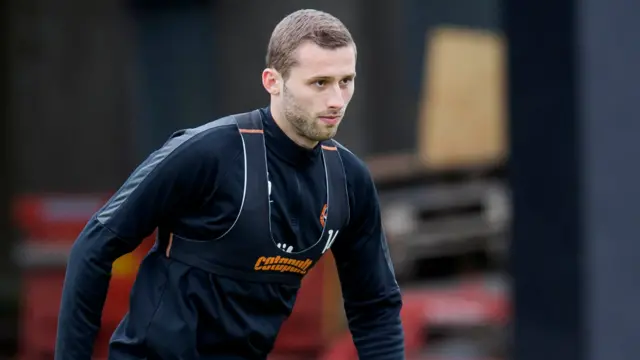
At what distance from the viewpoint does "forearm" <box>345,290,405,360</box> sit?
117 inches

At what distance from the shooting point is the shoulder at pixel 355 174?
279 cm

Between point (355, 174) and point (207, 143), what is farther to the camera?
point (355, 174)

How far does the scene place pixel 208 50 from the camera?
9.09 metres

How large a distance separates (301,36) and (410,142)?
6.26 metres

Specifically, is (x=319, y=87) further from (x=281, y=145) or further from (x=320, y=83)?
(x=281, y=145)

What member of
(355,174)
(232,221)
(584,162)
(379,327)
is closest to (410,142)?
(584,162)

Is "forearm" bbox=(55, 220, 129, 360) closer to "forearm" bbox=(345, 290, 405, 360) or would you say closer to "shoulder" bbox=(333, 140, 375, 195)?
"shoulder" bbox=(333, 140, 375, 195)

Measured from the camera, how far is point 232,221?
2.59 metres

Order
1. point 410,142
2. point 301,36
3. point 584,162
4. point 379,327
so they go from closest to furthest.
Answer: point 301,36 < point 379,327 < point 584,162 < point 410,142

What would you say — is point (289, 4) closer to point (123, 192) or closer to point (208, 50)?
point (208, 50)

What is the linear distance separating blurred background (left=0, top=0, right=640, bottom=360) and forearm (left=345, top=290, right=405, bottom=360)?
2.06 meters

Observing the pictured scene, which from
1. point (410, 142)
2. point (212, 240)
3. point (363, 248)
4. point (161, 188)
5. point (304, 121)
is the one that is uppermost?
point (304, 121)

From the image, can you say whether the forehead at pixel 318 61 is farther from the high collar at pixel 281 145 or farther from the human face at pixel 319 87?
the high collar at pixel 281 145

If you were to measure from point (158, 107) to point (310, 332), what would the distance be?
2.80 m
